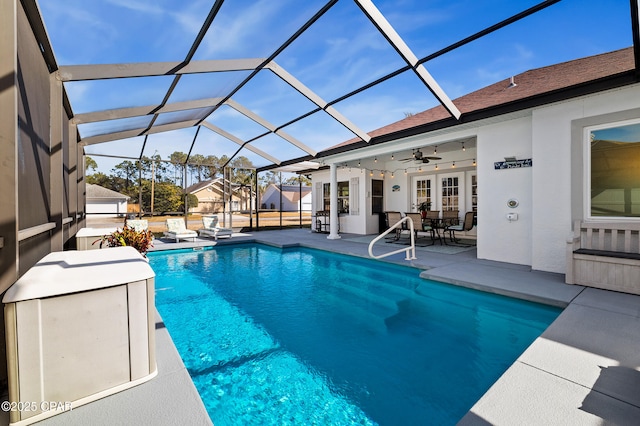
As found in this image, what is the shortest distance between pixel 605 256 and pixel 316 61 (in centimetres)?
555

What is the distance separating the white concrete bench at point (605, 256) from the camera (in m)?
3.86

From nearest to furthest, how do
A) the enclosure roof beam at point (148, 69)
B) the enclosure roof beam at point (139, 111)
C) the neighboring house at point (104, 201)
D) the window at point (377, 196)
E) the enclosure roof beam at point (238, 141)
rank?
the enclosure roof beam at point (148, 69) < the enclosure roof beam at point (139, 111) < the enclosure roof beam at point (238, 141) < the window at point (377, 196) < the neighboring house at point (104, 201)

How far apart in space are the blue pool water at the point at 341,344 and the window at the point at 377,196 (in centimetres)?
600

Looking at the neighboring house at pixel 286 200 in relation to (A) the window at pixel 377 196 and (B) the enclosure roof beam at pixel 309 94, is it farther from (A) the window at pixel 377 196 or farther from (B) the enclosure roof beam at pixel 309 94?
(B) the enclosure roof beam at pixel 309 94

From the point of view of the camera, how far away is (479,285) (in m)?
4.46

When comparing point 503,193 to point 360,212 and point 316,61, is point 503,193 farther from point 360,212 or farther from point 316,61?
point 360,212

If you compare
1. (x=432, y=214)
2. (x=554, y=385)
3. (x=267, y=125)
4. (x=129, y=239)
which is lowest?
(x=554, y=385)

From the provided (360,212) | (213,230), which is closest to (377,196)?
(360,212)

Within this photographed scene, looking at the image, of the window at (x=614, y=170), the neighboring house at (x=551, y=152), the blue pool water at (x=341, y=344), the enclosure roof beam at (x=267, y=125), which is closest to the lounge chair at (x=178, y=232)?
the blue pool water at (x=341, y=344)

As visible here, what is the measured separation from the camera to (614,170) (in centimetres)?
456

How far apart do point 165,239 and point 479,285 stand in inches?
403

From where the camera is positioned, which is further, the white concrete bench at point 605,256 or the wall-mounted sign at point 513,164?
the wall-mounted sign at point 513,164

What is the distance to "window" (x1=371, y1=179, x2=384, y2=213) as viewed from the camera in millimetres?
11531

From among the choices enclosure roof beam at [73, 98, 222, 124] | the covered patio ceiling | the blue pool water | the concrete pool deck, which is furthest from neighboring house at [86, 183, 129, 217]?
the concrete pool deck
